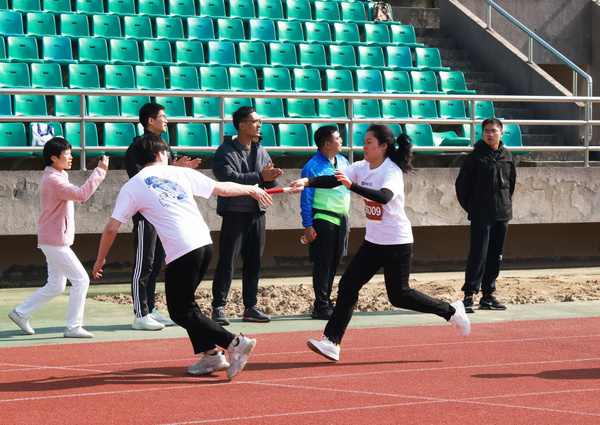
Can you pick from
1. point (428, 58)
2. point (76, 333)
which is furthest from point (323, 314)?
point (428, 58)

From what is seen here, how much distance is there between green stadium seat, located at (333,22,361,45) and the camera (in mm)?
16766

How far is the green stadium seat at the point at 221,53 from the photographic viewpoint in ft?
49.6

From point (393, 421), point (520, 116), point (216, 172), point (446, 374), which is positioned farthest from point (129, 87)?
point (393, 421)

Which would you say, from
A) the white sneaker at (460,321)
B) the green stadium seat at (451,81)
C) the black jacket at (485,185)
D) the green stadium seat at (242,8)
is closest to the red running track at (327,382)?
the white sneaker at (460,321)

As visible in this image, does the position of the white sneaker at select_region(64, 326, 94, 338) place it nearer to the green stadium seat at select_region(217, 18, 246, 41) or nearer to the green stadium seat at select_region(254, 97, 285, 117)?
the green stadium seat at select_region(254, 97, 285, 117)

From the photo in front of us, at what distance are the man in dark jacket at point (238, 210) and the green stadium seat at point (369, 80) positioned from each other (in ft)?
22.4

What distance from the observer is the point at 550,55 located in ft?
65.2

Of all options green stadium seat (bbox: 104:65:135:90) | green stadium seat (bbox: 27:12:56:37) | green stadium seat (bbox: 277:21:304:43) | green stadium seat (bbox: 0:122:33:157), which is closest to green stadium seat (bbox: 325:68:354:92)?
green stadium seat (bbox: 277:21:304:43)

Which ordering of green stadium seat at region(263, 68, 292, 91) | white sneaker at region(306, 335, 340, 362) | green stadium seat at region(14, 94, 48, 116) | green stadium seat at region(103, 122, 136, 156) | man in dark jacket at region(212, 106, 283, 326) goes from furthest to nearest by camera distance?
green stadium seat at region(263, 68, 292, 91) → green stadium seat at region(14, 94, 48, 116) → green stadium seat at region(103, 122, 136, 156) → man in dark jacket at region(212, 106, 283, 326) → white sneaker at region(306, 335, 340, 362)

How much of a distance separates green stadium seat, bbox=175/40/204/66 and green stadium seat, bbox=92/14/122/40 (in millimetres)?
1066

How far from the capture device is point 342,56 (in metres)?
16.0

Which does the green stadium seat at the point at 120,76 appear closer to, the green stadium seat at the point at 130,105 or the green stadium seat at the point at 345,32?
the green stadium seat at the point at 130,105

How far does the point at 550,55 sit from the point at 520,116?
150 inches

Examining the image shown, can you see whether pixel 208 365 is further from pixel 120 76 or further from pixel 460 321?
pixel 120 76
